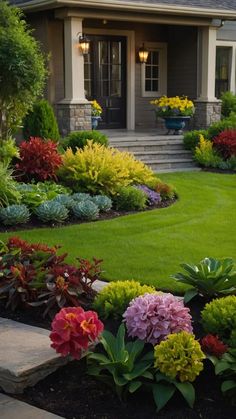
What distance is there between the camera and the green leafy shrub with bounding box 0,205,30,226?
291 inches

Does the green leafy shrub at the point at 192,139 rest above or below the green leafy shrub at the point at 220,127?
below

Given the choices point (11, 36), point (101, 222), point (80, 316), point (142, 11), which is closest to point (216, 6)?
point (142, 11)

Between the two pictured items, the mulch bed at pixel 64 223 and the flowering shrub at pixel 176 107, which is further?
the flowering shrub at pixel 176 107

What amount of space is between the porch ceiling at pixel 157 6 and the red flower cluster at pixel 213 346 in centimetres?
1018

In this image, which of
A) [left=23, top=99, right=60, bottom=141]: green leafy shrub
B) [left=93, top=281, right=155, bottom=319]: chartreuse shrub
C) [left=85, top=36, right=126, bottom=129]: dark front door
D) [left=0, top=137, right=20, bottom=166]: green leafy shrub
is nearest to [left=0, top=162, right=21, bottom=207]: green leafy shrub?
[left=0, top=137, right=20, bottom=166]: green leafy shrub

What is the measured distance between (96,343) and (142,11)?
11.5 metres

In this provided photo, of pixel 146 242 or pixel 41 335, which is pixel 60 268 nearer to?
pixel 41 335


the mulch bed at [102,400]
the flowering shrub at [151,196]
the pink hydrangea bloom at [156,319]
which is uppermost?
the pink hydrangea bloom at [156,319]

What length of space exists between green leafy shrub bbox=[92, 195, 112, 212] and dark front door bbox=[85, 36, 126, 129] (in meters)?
7.95

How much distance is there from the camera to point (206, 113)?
1528 cm

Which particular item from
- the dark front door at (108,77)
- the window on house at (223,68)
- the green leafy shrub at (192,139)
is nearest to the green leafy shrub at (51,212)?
the green leafy shrub at (192,139)

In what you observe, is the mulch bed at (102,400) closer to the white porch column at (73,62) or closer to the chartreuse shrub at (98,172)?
the chartreuse shrub at (98,172)

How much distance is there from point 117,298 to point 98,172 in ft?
16.2

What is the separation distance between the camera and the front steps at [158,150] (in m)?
13.0
